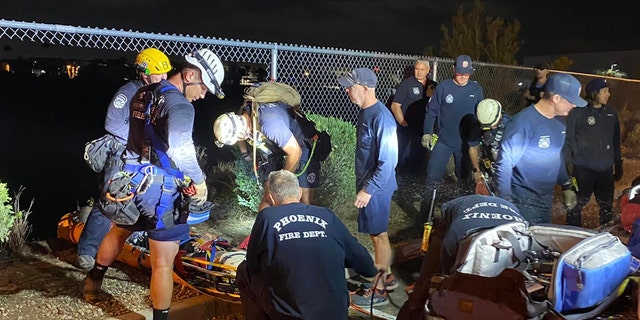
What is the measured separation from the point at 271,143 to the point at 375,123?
93 cm

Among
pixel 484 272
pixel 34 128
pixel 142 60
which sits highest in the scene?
pixel 142 60

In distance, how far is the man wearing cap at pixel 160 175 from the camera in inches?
159

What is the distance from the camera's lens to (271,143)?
521 centimetres

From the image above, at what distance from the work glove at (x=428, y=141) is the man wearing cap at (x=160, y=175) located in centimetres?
326

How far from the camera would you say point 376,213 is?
495 centimetres

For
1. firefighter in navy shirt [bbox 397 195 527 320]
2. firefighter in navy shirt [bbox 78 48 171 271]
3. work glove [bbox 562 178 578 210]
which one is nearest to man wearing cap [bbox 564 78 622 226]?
work glove [bbox 562 178 578 210]

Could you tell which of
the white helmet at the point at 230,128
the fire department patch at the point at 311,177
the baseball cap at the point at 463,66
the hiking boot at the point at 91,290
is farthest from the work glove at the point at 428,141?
the hiking boot at the point at 91,290

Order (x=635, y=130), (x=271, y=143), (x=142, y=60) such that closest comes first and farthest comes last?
(x=142, y=60)
(x=271, y=143)
(x=635, y=130)

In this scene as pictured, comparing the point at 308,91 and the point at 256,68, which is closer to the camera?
the point at 308,91

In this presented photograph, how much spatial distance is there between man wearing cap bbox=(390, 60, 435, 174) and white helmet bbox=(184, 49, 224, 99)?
138 inches

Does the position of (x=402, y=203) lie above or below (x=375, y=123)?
below

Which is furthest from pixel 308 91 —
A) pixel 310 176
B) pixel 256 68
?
pixel 310 176

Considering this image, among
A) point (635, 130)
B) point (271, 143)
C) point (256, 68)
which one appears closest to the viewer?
point (271, 143)

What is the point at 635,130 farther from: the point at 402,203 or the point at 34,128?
the point at 34,128
